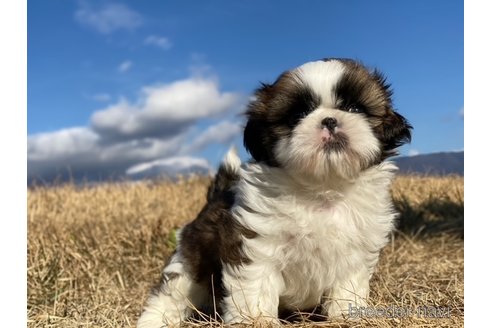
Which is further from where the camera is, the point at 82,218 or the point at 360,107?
the point at 82,218

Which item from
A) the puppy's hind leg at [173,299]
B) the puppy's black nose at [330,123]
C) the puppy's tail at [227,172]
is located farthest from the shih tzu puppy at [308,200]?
the puppy's tail at [227,172]

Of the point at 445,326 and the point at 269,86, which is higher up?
the point at 269,86

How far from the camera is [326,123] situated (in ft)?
10.9

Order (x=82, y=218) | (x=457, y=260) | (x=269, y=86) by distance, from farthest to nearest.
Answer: (x=82, y=218), (x=457, y=260), (x=269, y=86)

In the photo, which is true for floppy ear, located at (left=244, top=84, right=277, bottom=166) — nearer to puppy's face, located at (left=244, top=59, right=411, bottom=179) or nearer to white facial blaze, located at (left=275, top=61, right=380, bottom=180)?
puppy's face, located at (left=244, top=59, right=411, bottom=179)

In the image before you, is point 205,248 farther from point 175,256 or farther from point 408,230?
A: point 408,230

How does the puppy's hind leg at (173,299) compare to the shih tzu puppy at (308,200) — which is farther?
the puppy's hind leg at (173,299)

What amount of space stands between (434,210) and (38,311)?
6.05 m

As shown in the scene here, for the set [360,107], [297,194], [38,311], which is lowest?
[38,311]

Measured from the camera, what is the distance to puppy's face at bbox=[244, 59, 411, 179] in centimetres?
334

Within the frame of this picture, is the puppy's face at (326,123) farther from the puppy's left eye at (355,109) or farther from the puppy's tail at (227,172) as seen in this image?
the puppy's tail at (227,172)

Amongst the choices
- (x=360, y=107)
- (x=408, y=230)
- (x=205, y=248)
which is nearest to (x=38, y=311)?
(x=205, y=248)

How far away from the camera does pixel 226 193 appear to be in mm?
4188

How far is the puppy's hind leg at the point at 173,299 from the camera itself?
4.12 meters
